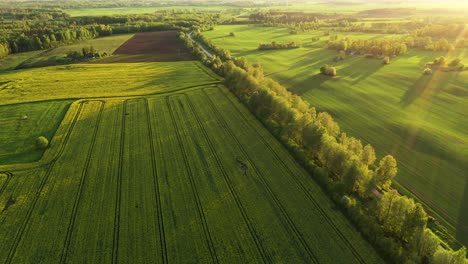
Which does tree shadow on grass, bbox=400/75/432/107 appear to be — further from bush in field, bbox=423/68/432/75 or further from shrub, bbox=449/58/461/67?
shrub, bbox=449/58/461/67

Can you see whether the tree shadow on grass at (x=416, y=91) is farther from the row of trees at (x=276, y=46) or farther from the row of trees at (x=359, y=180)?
the row of trees at (x=276, y=46)

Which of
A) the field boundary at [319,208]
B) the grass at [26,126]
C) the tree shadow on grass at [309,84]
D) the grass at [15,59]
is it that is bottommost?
the field boundary at [319,208]

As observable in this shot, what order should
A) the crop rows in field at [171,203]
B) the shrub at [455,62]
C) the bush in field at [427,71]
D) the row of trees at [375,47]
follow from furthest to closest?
the row of trees at [375,47], the shrub at [455,62], the bush in field at [427,71], the crop rows in field at [171,203]

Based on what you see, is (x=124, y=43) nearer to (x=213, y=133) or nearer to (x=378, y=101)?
(x=213, y=133)

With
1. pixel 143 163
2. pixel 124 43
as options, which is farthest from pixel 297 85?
pixel 124 43

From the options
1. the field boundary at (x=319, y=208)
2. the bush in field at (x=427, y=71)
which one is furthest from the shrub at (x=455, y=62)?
the field boundary at (x=319, y=208)

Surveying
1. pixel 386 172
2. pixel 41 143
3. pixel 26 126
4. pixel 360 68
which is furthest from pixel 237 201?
pixel 360 68

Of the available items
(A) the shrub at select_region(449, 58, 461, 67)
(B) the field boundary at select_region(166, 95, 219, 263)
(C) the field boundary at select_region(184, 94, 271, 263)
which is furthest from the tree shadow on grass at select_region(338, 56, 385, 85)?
(B) the field boundary at select_region(166, 95, 219, 263)
